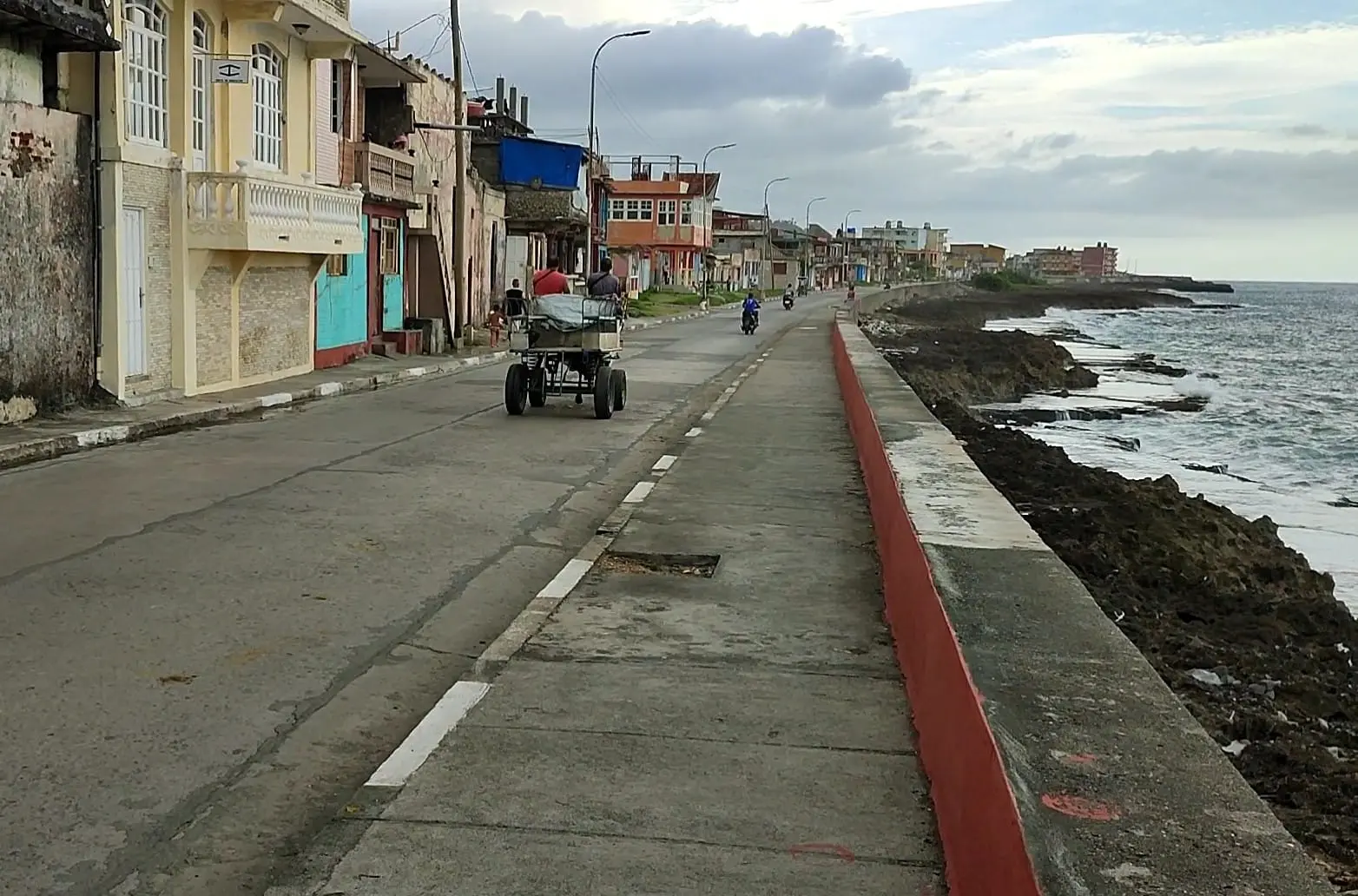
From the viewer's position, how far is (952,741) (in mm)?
4871

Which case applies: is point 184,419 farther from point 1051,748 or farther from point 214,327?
point 1051,748

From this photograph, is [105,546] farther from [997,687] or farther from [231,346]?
[231,346]

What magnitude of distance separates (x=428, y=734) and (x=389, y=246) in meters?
26.5

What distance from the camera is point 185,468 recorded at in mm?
13391

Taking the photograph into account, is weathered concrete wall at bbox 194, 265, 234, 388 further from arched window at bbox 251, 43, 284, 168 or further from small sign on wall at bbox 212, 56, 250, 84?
small sign on wall at bbox 212, 56, 250, 84

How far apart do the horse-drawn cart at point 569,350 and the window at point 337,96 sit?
1011 centimetres

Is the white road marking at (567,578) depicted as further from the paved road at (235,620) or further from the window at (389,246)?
the window at (389,246)

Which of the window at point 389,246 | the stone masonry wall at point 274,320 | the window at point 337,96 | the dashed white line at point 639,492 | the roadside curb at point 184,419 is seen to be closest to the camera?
the dashed white line at point 639,492

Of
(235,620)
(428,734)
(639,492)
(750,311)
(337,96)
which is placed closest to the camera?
(428,734)

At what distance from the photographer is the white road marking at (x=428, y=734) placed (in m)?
5.30

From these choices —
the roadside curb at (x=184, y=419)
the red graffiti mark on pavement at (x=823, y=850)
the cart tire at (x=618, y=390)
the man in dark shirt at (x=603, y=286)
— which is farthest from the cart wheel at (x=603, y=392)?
the red graffiti mark on pavement at (x=823, y=850)

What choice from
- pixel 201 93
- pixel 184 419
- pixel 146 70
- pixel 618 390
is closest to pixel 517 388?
pixel 618 390

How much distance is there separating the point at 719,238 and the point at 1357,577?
111 meters

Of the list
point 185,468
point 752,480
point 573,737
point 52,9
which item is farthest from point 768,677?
point 52,9
